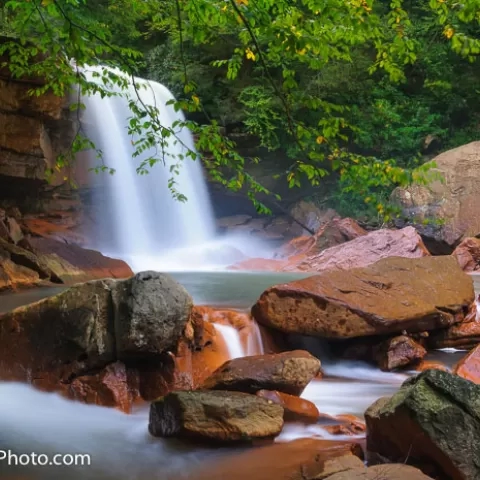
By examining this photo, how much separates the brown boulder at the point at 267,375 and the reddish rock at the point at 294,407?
0.08 meters

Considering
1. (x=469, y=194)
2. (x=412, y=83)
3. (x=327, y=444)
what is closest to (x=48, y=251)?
(x=327, y=444)

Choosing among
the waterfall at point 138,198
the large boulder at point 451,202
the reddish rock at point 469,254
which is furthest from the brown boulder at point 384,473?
the large boulder at point 451,202

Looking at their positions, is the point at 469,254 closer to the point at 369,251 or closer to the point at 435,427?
the point at 369,251

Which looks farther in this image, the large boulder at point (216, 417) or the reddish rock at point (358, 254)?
the reddish rock at point (358, 254)

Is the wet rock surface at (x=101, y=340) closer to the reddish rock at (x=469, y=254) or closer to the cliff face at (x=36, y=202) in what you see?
the cliff face at (x=36, y=202)

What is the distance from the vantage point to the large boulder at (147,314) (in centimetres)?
491

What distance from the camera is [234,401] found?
13.8 feet

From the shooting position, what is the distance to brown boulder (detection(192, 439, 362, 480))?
3600 millimetres

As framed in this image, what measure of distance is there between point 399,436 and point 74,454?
2414 millimetres

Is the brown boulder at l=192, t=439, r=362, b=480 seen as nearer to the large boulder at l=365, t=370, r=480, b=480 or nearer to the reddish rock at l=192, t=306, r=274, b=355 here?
the large boulder at l=365, t=370, r=480, b=480

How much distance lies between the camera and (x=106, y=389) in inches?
193

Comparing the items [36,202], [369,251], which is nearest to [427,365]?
[369,251]

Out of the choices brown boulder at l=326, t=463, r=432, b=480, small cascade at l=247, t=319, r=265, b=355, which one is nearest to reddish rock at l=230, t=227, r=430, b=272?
small cascade at l=247, t=319, r=265, b=355

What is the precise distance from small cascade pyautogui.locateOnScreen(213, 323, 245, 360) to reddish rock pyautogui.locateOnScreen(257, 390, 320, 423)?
1.16m
